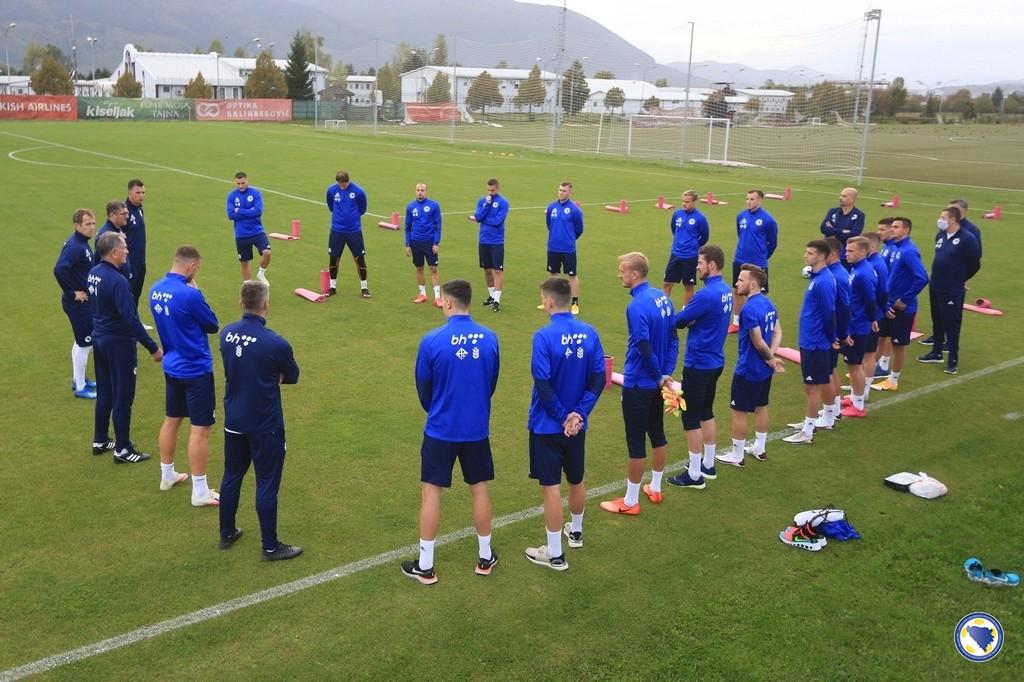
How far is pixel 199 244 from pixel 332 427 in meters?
12.1

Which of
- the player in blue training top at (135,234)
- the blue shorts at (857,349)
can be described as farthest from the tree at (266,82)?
the blue shorts at (857,349)

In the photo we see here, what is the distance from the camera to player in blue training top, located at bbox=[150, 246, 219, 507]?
7.16 m

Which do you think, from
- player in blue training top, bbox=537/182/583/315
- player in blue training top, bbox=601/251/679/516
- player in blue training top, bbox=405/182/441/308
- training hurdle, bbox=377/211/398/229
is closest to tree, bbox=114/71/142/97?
training hurdle, bbox=377/211/398/229

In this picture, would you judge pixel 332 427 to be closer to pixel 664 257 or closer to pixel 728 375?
pixel 728 375

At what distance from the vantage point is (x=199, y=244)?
1944cm

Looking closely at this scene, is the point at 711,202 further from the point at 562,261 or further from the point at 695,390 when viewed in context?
the point at 695,390

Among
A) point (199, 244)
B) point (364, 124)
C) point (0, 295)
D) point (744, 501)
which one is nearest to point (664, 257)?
point (199, 244)

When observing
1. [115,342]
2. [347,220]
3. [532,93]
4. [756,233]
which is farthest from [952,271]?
[532,93]

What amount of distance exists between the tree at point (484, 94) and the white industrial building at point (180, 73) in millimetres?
46477

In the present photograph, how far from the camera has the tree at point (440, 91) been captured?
239 feet

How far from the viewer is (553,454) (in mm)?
6312

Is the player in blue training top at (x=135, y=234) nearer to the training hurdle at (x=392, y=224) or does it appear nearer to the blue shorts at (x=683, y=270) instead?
the blue shorts at (x=683, y=270)

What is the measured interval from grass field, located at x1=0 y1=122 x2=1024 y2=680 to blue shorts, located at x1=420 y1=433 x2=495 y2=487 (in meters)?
0.86

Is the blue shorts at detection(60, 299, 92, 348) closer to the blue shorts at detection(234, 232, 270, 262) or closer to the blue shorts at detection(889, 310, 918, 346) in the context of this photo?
the blue shorts at detection(234, 232, 270, 262)
